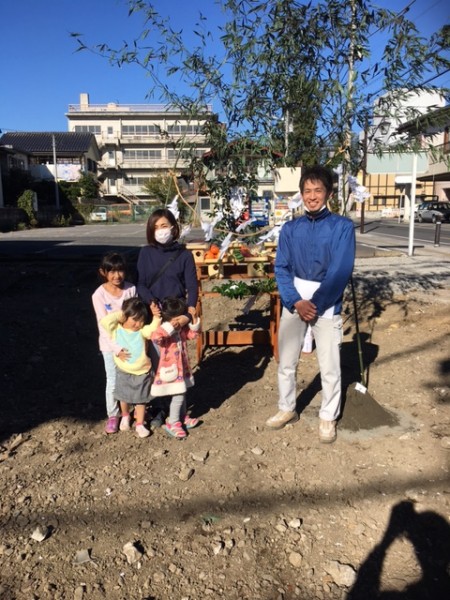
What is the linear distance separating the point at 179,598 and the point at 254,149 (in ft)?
10.6

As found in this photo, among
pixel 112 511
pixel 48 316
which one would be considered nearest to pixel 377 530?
pixel 112 511

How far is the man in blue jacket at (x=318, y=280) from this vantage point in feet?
9.70

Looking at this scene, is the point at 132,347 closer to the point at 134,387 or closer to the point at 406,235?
the point at 134,387

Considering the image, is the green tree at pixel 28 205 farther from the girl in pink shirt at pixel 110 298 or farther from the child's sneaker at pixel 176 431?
the child's sneaker at pixel 176 431

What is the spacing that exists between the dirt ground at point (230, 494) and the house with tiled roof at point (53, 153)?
166 ft

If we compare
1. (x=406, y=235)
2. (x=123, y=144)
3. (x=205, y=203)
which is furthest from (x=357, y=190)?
(x=123, y=144)

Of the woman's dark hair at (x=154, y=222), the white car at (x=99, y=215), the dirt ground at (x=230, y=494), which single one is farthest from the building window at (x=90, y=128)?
the woman's dark hair at (x=154, y=222)

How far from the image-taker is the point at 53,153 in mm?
54125

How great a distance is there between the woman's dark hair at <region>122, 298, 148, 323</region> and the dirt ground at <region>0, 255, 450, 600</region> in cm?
87

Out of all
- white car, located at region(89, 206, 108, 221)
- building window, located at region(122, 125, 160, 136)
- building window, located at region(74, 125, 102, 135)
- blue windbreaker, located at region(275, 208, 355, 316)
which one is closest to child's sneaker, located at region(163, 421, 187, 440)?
blue windbreaker, located at region(275, 208, 355, 316)

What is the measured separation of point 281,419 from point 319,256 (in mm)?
1212

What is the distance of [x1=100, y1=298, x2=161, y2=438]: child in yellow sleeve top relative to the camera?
3.17 metres

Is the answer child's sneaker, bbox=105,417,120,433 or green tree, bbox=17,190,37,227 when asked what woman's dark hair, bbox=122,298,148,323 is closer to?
child's sneaker, bbox=105,417,120,433

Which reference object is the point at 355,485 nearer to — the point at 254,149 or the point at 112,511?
the point at 112,511
